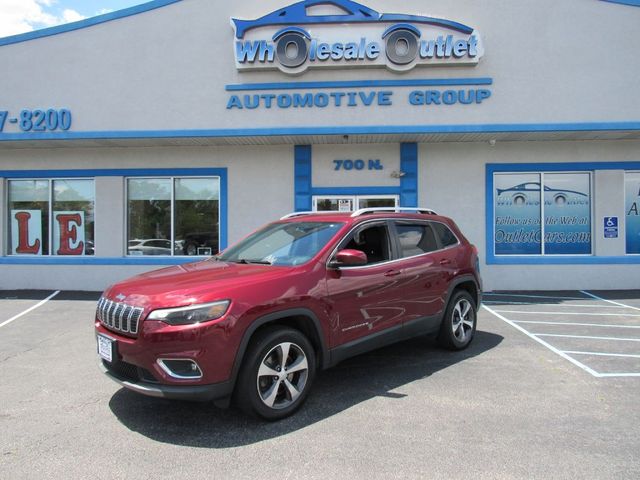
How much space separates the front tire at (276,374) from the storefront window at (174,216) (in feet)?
24.1

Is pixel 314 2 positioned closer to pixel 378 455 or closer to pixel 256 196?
pixel 256 196

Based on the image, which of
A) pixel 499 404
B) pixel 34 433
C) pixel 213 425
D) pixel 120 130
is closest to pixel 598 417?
pixel 499 404

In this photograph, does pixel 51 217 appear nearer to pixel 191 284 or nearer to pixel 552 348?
pixel 191 284

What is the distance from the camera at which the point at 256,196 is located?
Answer: 10.6m

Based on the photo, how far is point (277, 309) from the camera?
369cm

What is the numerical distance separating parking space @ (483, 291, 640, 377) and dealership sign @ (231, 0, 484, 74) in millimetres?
5165

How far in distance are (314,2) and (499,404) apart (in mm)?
9113

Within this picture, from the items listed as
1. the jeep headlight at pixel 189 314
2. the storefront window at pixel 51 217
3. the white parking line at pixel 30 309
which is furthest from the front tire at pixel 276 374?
the storefront window at pixel 51 217

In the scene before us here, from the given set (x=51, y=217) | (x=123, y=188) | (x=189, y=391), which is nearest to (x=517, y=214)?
(x=123, y=188)

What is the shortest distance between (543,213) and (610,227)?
1.47 m

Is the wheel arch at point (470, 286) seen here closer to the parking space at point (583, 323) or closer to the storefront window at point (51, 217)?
the parking space at point (583, 323)

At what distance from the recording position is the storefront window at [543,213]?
10617mm

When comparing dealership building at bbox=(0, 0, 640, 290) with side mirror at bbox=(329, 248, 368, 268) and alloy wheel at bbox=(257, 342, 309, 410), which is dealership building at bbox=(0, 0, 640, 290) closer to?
side mirror at bbox=(329, 248, 368, 268)

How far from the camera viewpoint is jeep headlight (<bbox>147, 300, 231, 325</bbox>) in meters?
3.38
